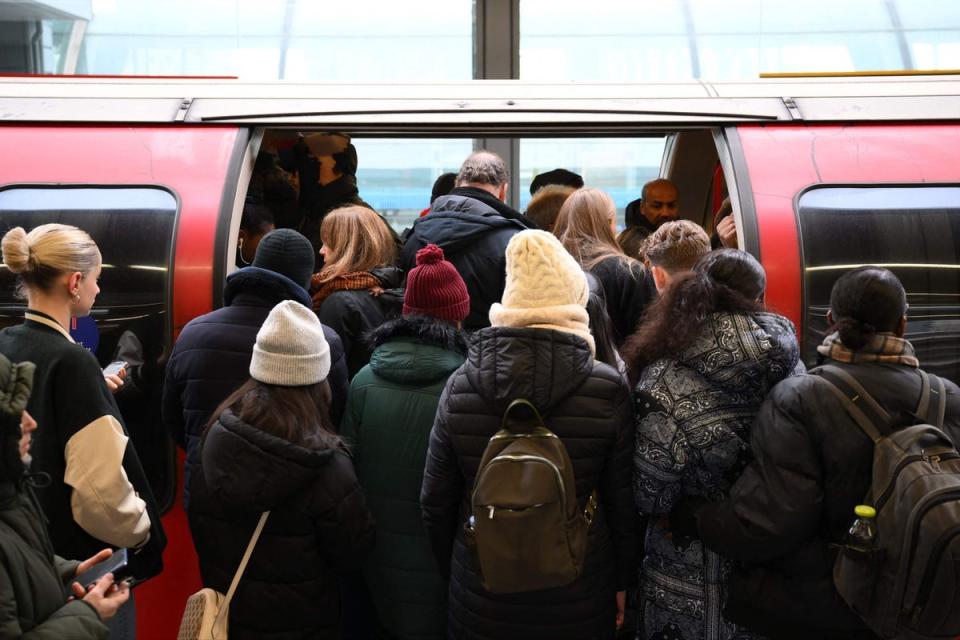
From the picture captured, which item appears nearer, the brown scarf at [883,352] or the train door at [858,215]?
the brown scarf at [883,352]

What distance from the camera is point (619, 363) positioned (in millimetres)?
2699

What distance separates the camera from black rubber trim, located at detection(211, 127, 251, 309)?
126 inches

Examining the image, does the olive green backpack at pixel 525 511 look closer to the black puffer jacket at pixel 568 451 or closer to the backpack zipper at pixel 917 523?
the black puffer jacket at pixel 568 451

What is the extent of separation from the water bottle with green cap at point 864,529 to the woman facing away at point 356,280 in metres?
1.58

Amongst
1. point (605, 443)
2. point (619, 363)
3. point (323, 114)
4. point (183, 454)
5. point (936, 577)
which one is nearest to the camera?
point (936, 577)

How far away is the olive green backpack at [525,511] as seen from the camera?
2.11m

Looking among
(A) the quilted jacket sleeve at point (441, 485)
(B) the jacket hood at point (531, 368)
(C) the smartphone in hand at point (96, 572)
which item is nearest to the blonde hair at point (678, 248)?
(B) the jacket hood at point (531, 368)

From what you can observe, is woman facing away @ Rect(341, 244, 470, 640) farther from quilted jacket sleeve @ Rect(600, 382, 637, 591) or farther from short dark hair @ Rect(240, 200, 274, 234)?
short dark hair @ Rect(240, 200, 274, 234)

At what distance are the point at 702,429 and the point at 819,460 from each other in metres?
0.27

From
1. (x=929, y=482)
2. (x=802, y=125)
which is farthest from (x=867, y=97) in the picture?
(x=929, y=482)

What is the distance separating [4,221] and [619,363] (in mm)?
2132

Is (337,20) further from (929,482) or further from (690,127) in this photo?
(929,482)

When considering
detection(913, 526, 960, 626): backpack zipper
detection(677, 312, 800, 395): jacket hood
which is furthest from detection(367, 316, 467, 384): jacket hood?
detection(913, 526, 960, 626): backpack zipper

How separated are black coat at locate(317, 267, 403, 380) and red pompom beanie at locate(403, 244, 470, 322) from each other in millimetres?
545
